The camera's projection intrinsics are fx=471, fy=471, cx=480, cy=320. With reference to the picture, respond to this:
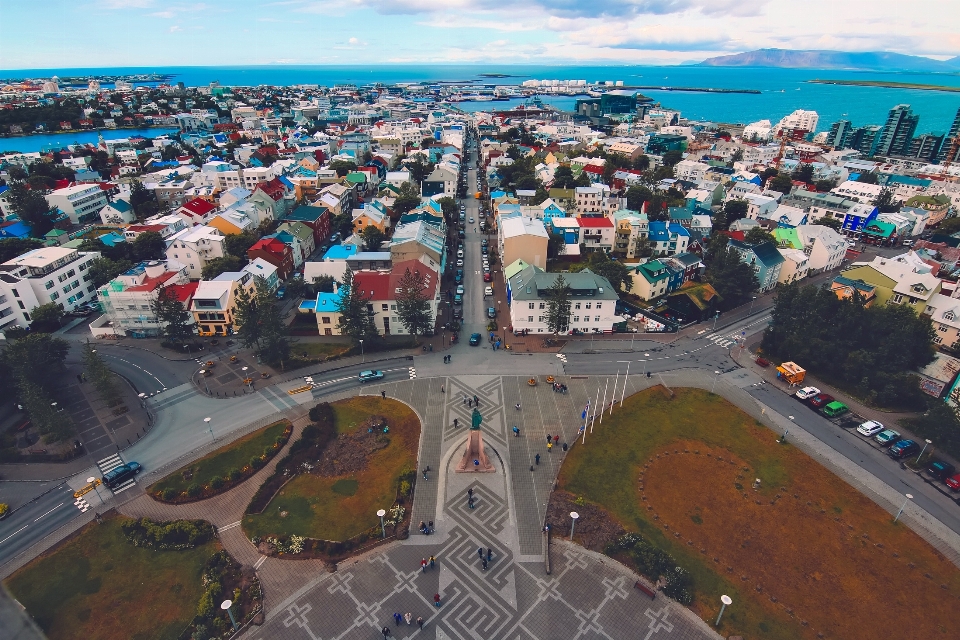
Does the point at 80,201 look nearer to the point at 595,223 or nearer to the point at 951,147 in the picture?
the point at 595,223

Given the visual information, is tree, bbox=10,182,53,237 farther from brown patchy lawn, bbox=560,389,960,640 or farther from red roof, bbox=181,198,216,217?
brown patchy lawn, bbox=560,389,960,640

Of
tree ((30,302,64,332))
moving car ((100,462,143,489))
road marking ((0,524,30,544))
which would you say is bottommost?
road marking ((0,524,30,544))

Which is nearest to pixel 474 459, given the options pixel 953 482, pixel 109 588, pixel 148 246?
pixel 109 588

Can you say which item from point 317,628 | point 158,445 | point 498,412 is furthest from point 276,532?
point 498,412

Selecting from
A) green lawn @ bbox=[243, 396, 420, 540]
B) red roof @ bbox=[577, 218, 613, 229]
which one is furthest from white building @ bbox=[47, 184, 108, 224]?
red roof @ bbox=[577, 218, 613, 229]

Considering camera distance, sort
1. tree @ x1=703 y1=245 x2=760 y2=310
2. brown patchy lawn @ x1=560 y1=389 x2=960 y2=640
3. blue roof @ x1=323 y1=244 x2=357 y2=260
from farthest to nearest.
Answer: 1. blue roof @ x1=323 y1=244 x2=357 y2=260
2. tree @ x1=703 y1=245 x2=760 y2=310
3. brown patchy lawn @ x1=560 y1=389 x2=960 y2=640

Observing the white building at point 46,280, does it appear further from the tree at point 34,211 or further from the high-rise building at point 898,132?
the high-rise building at point 898,132
